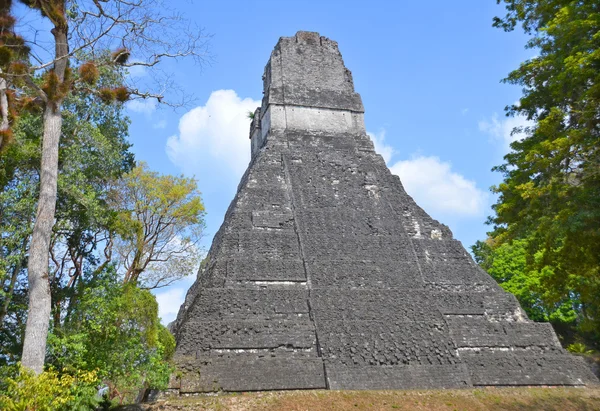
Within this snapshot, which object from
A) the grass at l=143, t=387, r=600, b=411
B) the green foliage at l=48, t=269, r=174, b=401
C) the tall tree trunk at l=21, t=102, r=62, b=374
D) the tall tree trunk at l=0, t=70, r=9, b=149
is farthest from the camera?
the grass at l=143, t=387, r=600, b=411

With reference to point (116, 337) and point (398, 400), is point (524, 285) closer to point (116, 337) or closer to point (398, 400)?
point (398, 400)

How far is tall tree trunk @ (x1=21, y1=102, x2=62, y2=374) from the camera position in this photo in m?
6.76

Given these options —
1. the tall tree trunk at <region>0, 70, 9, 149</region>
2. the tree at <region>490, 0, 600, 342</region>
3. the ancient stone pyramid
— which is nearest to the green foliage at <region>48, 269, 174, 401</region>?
the ancient stone pyramid

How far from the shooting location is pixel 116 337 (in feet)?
28.7

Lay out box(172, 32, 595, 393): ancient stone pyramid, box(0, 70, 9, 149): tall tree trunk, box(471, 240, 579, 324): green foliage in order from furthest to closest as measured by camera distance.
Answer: box(471, 240, 579, 324): green foliage, box(172, 32, 595, 393): ancient stone pyramid, box(0, 70, 9, 149): tall tree trunk

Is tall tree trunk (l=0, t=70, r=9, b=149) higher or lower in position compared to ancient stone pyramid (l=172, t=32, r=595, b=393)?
higher

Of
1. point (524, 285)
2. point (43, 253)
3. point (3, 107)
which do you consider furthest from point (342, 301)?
point (524, 285)

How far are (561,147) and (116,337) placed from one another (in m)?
8.01

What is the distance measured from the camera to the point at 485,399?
9484 mm

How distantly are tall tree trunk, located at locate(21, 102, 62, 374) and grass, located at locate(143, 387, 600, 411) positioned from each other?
8.53ft

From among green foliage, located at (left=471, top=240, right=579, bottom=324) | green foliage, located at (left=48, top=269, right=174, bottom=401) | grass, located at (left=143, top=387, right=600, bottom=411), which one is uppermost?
green foliage, located at (left=471, top=240, right=579, bottom=324)

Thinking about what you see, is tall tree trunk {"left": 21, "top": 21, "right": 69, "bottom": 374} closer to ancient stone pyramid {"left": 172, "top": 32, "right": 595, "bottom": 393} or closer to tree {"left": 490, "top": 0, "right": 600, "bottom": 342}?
ancient stone pyramid {"left": 172, "top": 32, "right": 595, "bottom": 393}

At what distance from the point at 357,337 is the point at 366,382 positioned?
3.31 ft

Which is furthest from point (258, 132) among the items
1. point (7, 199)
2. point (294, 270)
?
point (7, 199)
